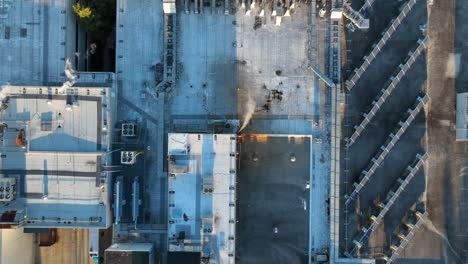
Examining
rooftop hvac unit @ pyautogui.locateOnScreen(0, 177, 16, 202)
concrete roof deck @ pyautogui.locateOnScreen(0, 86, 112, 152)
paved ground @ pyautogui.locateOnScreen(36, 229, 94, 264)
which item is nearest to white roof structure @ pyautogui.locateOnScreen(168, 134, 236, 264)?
concrete roof deck @ pyautogui.locateOnScreen(0, 86, 112, 152)

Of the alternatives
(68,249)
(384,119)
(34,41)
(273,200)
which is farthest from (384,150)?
(34,41)

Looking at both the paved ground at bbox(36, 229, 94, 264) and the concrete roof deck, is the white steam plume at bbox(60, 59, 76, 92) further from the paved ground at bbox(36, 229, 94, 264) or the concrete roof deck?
the paved ground at bbox(36, 229, 94, 264)

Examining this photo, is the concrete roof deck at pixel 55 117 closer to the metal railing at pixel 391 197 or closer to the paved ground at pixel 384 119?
the paved ground at pixel 384 119

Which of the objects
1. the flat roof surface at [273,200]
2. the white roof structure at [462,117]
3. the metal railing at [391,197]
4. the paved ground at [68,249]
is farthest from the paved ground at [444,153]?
the paved ground at [68,249]

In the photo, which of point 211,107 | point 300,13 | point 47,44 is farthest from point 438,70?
point 47,44

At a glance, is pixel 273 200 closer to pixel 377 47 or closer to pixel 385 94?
pixel 385 94

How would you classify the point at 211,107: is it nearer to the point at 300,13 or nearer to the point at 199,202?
the point at 199,202
